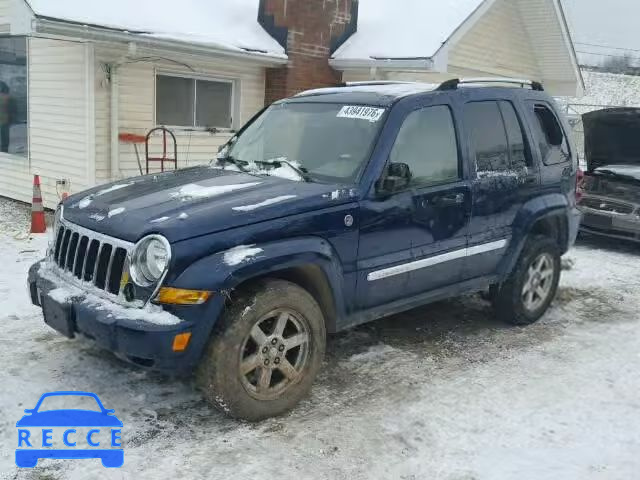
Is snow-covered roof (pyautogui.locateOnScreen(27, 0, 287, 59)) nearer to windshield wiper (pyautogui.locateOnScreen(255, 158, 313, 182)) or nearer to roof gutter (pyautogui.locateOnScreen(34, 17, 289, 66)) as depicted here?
roof gutter (pyautogui.locateOnScreen(34, 17, 289, 66))

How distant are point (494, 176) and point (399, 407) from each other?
202cm

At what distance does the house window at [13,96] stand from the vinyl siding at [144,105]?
2.09m

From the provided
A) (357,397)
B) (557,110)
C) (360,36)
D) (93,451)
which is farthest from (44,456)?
(360,36)

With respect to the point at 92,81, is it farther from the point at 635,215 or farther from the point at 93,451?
the point at 635,215

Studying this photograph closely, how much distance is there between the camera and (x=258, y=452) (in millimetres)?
3469

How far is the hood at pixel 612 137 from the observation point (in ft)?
29.7

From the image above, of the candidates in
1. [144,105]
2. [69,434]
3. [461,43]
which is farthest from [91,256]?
[461,43]

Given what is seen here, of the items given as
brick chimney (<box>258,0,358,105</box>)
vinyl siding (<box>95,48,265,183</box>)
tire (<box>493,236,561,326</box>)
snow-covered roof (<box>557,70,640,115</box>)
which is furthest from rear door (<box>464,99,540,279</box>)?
snow-covered roof (<box>557,70,640,115</box>)

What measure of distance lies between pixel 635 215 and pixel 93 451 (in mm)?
7821

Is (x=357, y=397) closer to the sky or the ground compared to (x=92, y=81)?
closer to the ground

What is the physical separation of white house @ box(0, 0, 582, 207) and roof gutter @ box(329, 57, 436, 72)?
2 centimetres

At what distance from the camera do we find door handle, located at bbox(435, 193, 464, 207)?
4594 millimetres

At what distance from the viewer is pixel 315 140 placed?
4.62 m

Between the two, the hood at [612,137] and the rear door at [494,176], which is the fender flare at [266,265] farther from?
the hood at [612,137]
